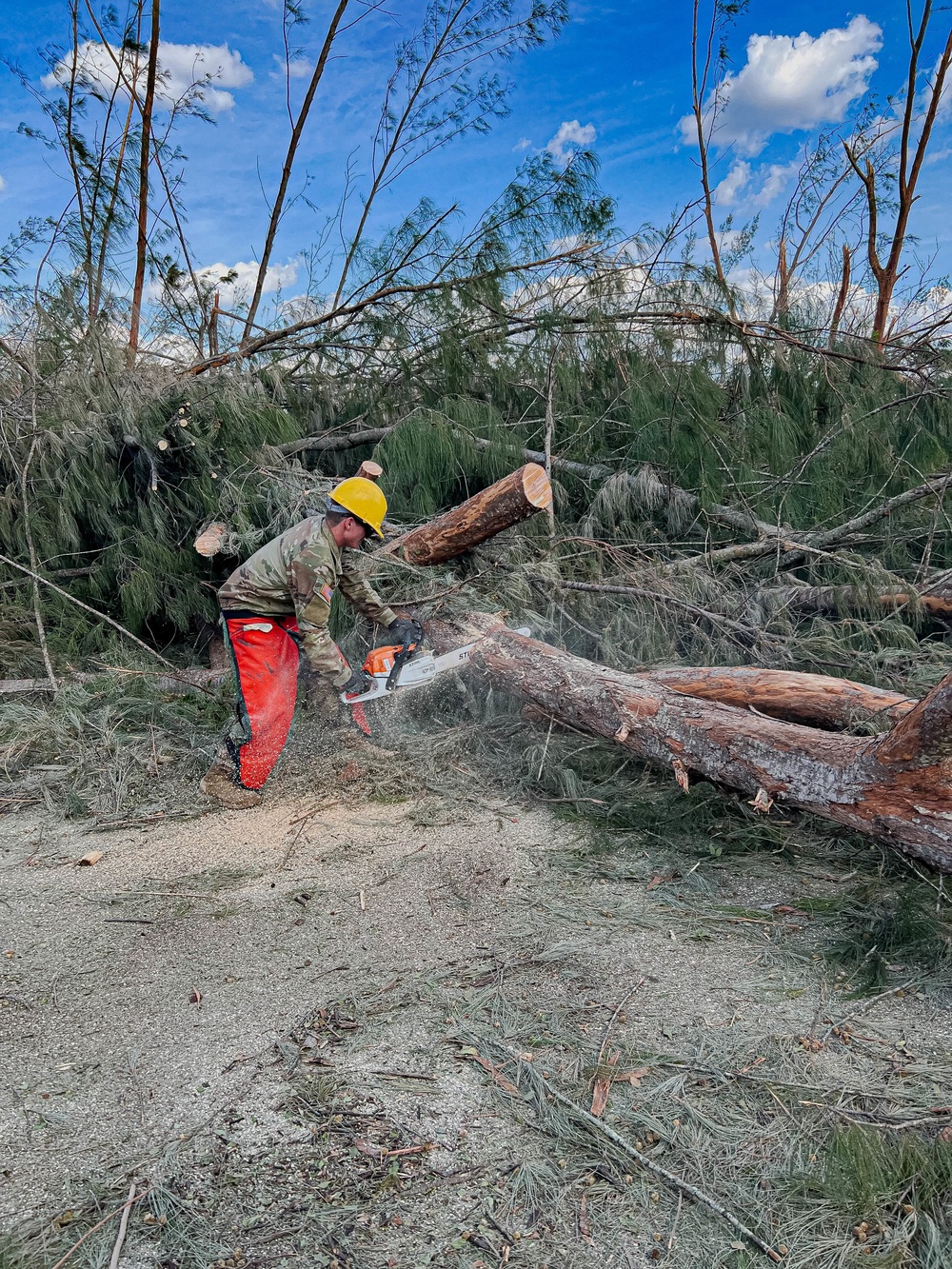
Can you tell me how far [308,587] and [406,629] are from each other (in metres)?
0.57

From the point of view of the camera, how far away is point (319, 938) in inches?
97.2

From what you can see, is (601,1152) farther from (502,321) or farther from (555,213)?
(555,213)

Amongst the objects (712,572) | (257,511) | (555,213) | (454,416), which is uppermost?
(555,213)

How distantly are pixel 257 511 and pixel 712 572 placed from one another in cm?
270

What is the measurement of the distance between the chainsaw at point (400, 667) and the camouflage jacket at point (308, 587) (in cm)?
13

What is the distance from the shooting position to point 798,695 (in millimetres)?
3031

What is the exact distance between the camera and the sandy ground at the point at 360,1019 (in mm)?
1490

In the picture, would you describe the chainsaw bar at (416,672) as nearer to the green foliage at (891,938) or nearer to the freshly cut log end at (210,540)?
the freshly cut log end at (210,540)

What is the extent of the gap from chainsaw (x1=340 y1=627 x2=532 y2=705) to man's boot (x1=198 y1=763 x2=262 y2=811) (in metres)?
0.61

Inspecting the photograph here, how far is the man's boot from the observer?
3593 mm

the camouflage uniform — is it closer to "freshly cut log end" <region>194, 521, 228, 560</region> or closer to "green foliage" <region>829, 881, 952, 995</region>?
"freshly cut log end" <region>194, 521, 228, 560</region>

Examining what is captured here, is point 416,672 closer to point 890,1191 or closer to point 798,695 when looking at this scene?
point 798,695

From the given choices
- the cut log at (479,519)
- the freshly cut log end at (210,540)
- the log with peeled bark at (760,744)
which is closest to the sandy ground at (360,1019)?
the log with peeled bark at (760,744)

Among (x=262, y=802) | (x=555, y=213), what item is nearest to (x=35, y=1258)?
(x=262, y=802)
